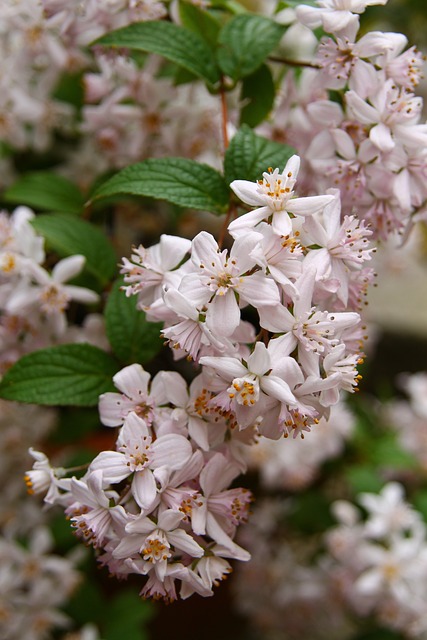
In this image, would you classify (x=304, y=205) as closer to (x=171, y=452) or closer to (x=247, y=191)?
(x=247, y=191)

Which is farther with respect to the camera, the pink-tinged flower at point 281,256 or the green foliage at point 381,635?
the green foliage at point 381,635

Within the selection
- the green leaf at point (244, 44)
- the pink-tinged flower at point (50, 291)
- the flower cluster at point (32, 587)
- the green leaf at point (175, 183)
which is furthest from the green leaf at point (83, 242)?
the flower cluster at point (32, 587)

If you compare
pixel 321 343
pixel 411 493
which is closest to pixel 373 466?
pixel 411 493

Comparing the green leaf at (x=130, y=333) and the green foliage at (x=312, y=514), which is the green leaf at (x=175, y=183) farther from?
the green foliage at (x=312, y=514)

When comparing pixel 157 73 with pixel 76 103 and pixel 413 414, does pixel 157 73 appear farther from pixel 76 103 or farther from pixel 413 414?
pixel 413 414

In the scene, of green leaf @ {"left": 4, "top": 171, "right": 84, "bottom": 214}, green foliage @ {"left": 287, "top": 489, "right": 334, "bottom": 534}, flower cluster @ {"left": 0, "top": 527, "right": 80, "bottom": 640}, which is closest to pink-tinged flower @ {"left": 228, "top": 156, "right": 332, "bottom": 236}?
green leaf @ {"left": 4, "top": 171, "right": 84, "bottom": 214}

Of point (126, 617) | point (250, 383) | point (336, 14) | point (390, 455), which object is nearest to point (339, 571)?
point (390, 455)
